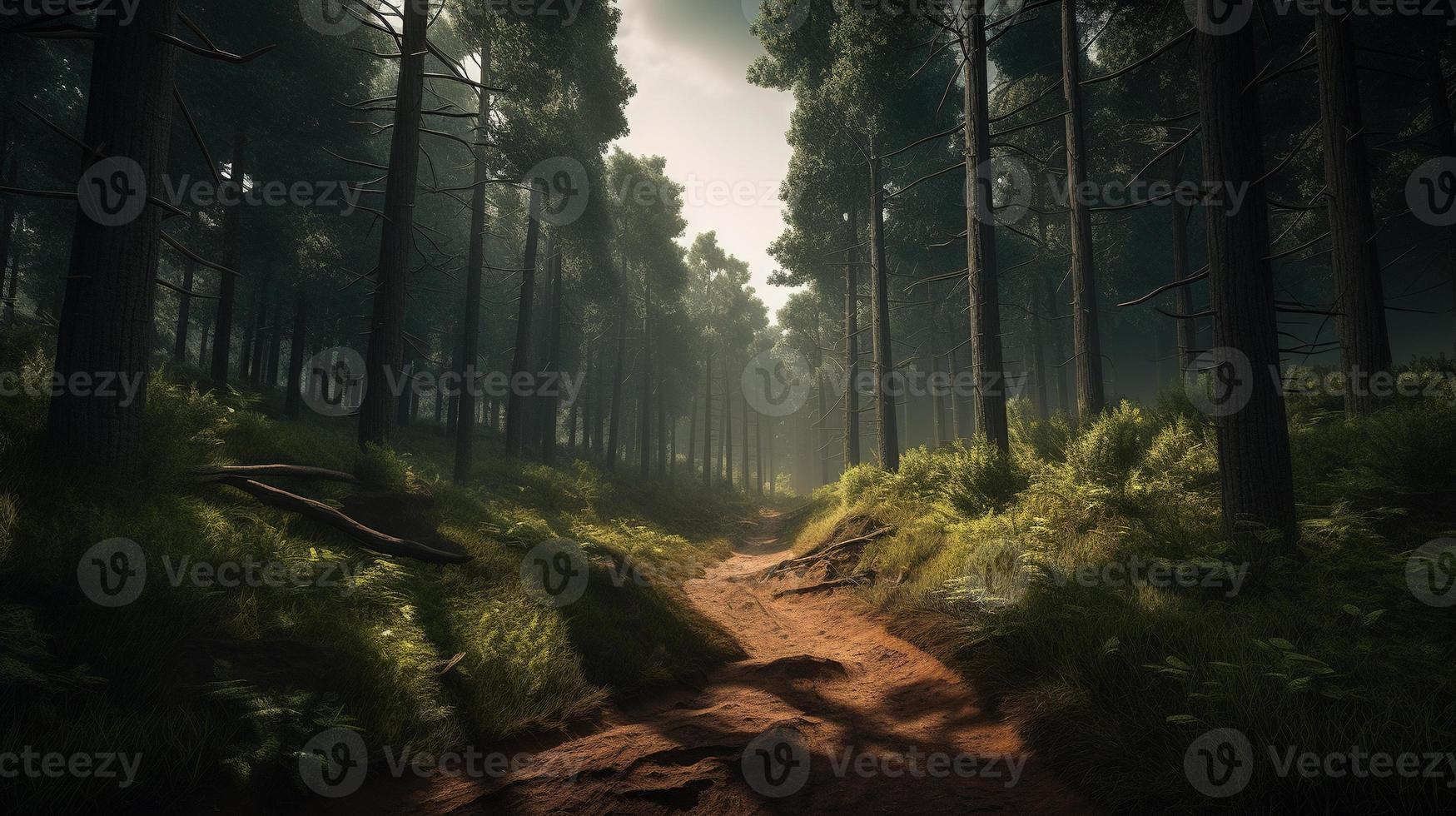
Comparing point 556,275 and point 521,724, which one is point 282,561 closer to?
point 521,724

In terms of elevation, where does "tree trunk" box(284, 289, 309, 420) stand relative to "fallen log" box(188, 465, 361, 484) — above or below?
above

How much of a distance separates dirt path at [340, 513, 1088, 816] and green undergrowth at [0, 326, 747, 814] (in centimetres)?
62

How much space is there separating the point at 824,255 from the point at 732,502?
15605mm

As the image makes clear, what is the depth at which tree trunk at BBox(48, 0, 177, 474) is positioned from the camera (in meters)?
4.86

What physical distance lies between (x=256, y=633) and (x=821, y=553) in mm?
8515

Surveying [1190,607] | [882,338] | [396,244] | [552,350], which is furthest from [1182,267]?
[552,350]

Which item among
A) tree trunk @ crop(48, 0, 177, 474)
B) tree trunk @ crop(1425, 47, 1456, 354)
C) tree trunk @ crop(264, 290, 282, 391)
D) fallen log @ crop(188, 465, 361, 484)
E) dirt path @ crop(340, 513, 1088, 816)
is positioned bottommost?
dirt path @ crop(340, 513, 1088, 816)

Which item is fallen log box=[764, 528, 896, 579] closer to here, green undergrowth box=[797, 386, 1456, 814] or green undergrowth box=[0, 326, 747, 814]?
green undergrowth box=[797, 386, 1456, 814]

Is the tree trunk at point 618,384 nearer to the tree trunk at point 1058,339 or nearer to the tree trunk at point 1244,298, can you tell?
the tree trunk at point 1058,339

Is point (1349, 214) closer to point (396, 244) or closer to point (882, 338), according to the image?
point (882, 338)

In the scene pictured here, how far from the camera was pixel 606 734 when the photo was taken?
167 inches

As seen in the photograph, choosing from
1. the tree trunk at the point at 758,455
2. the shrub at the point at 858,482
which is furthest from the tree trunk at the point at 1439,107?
the tree trunk at the point at 758,455

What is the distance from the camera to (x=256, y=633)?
154 inches

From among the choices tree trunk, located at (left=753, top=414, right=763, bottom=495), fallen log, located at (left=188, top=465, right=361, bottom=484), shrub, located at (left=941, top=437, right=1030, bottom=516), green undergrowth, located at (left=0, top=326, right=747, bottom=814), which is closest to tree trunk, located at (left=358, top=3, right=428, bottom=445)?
green undergrowth, located at (left=0, top=326, right=747, bottom=814)
